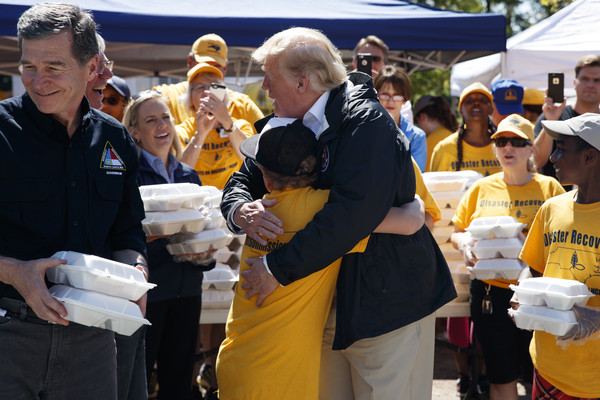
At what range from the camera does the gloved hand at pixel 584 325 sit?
2910 millimetres

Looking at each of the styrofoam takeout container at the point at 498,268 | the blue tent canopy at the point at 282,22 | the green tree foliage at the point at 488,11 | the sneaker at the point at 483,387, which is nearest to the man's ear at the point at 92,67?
the styrofoam takeout container at the point at 498,268

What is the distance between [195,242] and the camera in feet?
11.9

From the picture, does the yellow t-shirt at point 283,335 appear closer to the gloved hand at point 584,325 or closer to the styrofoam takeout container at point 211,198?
the gloved hand at point 584,325

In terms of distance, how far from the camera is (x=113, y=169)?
7.88 ft

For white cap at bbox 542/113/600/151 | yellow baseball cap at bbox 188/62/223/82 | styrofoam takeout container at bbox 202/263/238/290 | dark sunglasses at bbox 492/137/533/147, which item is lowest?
styrofoam takeout container at bbox 202/263/238/290

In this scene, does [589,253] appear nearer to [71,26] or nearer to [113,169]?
[113,169]

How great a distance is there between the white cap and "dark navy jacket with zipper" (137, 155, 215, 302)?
196 centimetres

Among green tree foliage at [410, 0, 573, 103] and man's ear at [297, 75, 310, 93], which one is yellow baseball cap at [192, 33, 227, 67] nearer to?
man's ear at [297, 75, 310, 93]

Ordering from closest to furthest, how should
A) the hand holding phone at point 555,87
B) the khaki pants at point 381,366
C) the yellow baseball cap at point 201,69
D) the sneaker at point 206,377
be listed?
the khaki pants at point 381,366 → the yellow baseball cap at point 201,69 → the sneaker at point 206,377 → the hand holding phone at point 555,87

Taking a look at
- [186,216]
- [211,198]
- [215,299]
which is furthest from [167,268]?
[215,299]

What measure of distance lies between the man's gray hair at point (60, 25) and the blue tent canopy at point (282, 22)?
13.1ft

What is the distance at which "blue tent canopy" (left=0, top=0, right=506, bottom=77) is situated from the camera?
619 cm

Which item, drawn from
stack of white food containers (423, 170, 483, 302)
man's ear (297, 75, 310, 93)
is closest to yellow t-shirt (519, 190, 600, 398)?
stack of white food containers (423, 170, 483, 302)

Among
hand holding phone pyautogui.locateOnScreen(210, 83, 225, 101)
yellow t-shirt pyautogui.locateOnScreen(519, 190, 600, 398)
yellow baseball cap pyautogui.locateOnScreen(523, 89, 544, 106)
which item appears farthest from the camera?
yellow baseball cap pyautogui.locateOnScreen(523, 89, 544, 106)
